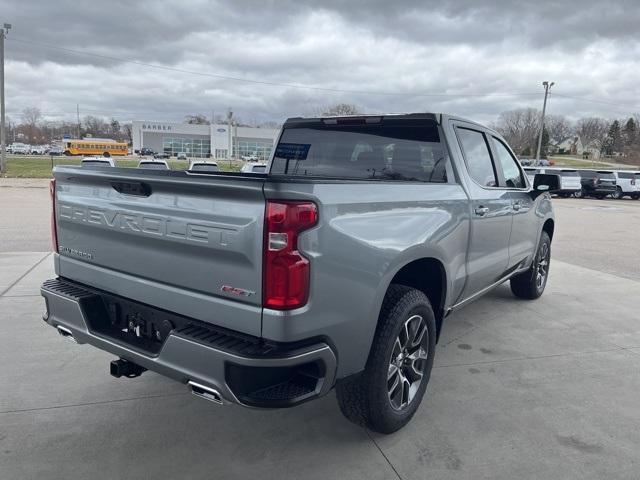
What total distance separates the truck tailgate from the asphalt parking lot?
921mm

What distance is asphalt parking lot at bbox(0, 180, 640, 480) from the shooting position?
283 centimetres

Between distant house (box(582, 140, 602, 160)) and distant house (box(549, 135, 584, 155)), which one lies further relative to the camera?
distant house (box(549, 135, 584, 155))

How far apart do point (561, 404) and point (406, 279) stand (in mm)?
1462

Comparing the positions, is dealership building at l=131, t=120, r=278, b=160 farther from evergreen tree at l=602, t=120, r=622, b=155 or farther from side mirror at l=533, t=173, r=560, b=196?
side mirror at l=533, t=173, r=560, b=196

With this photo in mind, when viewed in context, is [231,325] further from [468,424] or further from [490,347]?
[490,347]

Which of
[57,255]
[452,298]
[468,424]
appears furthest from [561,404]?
[57,255]

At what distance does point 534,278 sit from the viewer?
606 centimetres

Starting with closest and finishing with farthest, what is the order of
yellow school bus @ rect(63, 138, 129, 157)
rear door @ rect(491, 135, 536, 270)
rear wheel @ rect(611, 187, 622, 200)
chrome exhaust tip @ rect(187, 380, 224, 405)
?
chrome exhaust tip @ rect(187, 380, 224, 405) < rear door @ rect(491, 135, 536, 270) < rear wheel @ rect(611, 187, 622, 200) < yellow school bus @ rect(63, 138, 129, 157)

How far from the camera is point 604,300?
6430mm

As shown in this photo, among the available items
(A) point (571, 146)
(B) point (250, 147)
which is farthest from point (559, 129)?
(B) point (250, 147)

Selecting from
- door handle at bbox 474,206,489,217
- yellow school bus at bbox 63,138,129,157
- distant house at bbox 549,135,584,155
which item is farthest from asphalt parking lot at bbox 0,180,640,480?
distant house at bbox 549,135,584,155

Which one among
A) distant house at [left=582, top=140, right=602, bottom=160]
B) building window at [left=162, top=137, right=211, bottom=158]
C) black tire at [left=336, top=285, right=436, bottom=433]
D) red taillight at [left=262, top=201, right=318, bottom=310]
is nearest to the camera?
red taillight at [left=262, top=201, right=318, bottom=310]

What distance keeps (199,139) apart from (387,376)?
103645mm

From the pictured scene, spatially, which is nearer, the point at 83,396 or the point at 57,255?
the point at 57,255
